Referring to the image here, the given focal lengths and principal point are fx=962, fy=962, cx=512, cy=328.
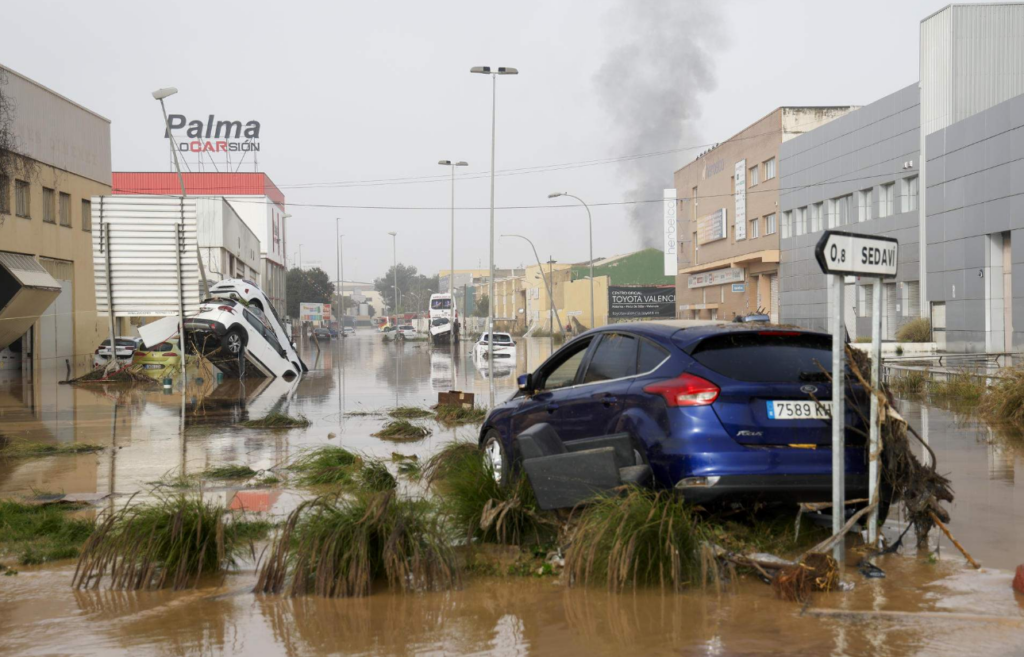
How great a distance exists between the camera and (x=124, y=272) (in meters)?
23.5

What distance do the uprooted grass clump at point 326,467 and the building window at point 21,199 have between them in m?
25.7

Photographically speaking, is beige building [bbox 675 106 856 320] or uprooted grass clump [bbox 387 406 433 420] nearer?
uprooted grass clump [bbox 387 406 433 420]

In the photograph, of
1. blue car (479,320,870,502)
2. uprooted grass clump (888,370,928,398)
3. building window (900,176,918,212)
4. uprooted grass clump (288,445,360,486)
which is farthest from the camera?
building window (900,176,918,212)

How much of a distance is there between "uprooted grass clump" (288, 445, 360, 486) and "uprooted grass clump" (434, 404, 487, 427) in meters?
5.31

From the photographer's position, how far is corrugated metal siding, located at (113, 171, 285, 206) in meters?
90.0

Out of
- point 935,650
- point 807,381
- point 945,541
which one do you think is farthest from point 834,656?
point 945,541

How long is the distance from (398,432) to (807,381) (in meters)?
8.50

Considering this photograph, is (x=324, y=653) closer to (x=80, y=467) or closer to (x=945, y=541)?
(x=945, y=541)

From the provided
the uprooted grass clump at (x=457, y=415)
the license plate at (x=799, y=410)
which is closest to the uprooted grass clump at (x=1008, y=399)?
the uprooted grass clump at (x=457, y=415)

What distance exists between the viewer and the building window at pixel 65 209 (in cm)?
3500

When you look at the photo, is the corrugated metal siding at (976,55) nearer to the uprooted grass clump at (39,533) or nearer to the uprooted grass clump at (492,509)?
the uprooted grass clump at (492,509)

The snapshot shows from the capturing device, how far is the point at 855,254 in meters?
5.46

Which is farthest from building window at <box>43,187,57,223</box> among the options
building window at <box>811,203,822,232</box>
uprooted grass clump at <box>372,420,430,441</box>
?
building window at <box>811,203,822,232</box>

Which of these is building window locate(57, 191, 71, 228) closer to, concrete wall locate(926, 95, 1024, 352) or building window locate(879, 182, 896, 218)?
concrete wall locate(926, 95, 1024, 352)
